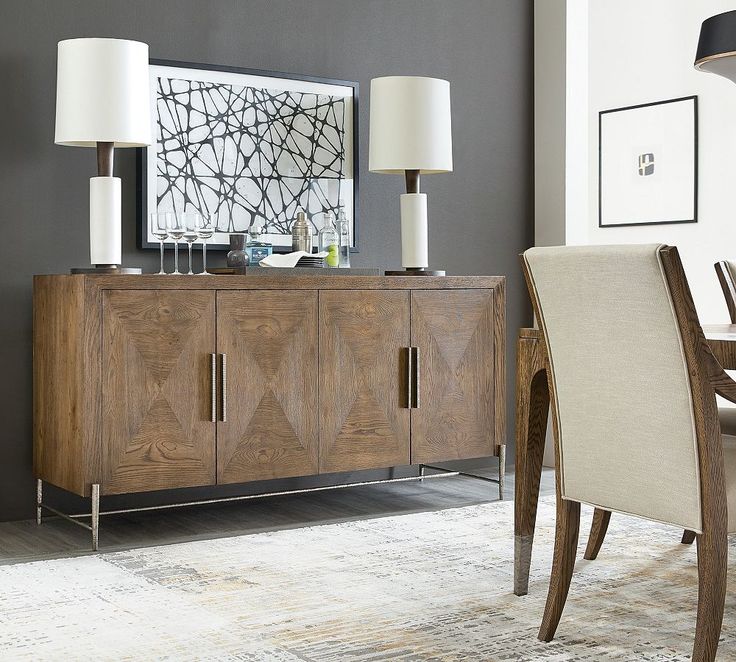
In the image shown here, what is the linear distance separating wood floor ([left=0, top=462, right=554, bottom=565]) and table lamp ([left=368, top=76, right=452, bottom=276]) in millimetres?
865

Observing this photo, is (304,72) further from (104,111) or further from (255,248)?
(104,111)

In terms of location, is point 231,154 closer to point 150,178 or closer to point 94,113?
point 150,178

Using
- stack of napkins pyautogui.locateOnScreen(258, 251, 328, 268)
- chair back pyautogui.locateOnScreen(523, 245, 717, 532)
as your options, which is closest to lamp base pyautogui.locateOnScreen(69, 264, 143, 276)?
stack of napkins pyautogui.locateOnScreen(258, 251, 328, 268)

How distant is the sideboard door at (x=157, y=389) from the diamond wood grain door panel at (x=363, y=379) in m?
0.43

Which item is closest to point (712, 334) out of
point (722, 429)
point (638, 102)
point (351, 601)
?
point (722, 429)

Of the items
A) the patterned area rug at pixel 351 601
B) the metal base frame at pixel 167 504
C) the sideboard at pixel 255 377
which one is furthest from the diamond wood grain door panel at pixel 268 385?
the patterned area rug at pixel 351 601

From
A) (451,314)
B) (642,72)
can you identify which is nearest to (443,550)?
(451,314)

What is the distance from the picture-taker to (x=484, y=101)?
4758mm

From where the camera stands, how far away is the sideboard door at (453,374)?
391 cm

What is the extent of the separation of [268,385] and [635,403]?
1608 millimetres

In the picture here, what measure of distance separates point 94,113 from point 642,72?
9.99 feet

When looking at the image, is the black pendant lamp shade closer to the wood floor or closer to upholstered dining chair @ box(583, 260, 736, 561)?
upholstered dining chair @ box(583, 260, 736, 561)

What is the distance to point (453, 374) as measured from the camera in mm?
3986

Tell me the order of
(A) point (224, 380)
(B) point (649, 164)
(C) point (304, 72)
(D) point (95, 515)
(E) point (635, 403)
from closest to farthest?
(E) point (635, 403), (D) point (95, 515), (A) point (224, 380), (C) point (304, 72), (B) point (649, 164)
